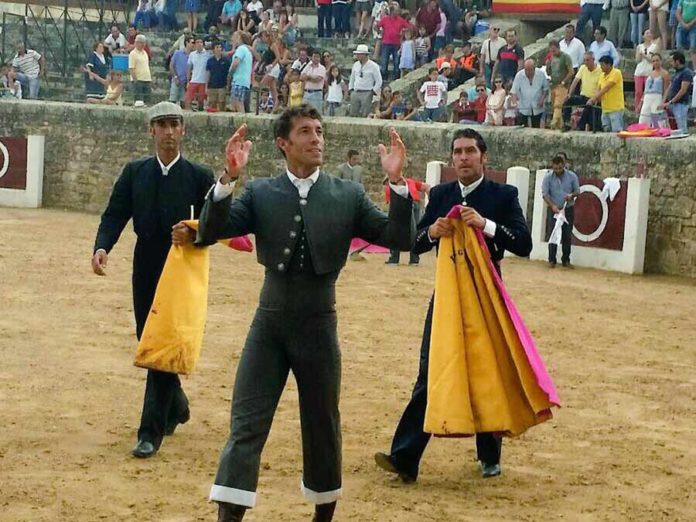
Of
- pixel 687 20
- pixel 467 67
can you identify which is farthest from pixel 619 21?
pixel 467 67

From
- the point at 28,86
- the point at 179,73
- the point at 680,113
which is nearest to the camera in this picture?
the point at 680,113

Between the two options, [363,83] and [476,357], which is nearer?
[476,357]

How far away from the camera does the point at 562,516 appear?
6.45 metres

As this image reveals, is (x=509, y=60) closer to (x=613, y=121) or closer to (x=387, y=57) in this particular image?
(x=613, y=121)

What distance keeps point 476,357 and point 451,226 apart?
0.59 meters

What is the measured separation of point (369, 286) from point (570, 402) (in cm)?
610

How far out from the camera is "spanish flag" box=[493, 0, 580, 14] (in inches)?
961

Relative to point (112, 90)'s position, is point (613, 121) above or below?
below

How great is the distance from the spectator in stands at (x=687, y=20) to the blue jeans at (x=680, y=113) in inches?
71.8

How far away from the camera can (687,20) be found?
768 inches

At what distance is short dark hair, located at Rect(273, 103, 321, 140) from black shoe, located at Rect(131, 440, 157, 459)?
2.32 meters

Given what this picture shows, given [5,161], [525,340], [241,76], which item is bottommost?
[525,340]

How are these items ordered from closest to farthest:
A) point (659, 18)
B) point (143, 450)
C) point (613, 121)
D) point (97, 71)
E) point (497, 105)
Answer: point (143, 450) < point (613, 121) < point (497, 105) < point (659, 18) < point (97, 71)

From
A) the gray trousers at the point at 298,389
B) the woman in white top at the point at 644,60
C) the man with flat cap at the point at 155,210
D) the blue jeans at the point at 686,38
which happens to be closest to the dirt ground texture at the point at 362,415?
the man with flat cap at the point at 155,210
